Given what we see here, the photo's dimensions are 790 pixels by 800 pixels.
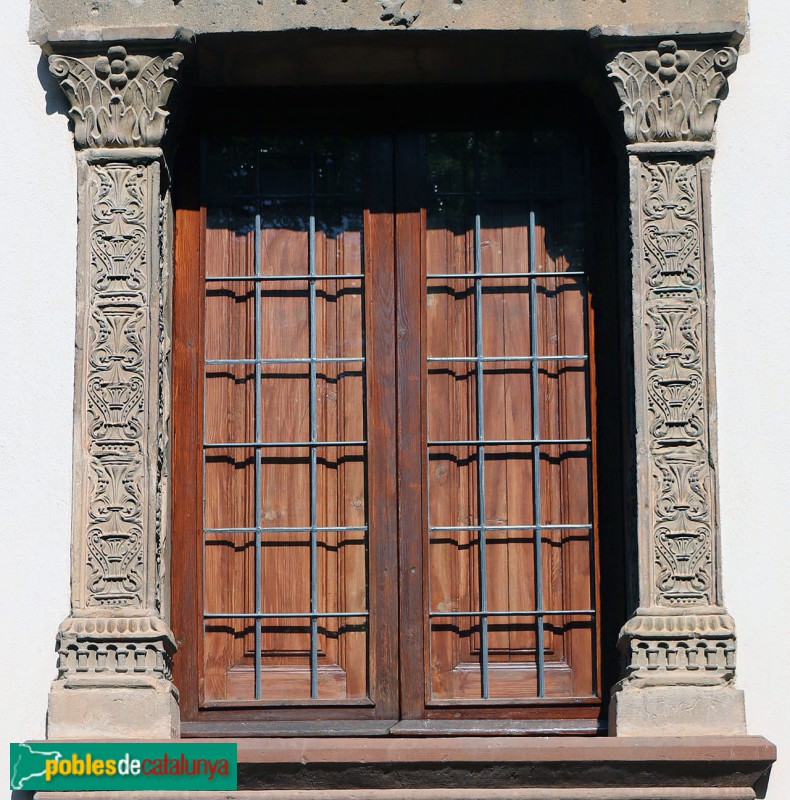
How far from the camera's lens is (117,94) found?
20.0 ft

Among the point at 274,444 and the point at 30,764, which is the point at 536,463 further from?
the point at 30,764

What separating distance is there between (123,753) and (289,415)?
152cm

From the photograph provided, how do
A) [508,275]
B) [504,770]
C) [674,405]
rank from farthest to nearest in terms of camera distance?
[508,275] < [674,405] < [504,770]

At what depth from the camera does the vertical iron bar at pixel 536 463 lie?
19.7ft

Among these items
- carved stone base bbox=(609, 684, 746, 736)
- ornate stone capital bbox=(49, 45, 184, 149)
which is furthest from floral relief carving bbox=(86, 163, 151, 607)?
carved stone base bbox=(609, 684, 746, 736)

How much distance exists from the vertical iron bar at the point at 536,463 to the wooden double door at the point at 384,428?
0.04 feet

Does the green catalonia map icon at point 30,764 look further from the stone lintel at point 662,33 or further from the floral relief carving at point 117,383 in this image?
the stone lintel at point 662,33

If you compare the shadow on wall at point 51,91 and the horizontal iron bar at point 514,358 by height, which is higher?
the shadow on wall at point 51,91

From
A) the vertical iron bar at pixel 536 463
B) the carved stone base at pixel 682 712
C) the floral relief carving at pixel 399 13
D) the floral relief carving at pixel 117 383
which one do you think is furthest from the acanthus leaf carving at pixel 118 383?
the carved stone base at pixel 682 712

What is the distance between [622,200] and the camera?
6184mm

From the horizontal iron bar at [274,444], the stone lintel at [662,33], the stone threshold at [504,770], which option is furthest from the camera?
the horizontal iron bar at [274,444]

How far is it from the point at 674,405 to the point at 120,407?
218cm

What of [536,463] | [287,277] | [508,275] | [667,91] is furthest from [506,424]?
[667,91]

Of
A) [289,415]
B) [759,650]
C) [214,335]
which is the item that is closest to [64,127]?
[214,335]
